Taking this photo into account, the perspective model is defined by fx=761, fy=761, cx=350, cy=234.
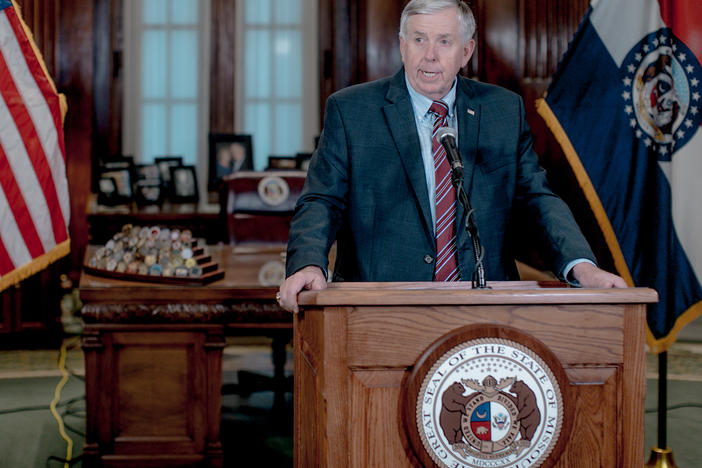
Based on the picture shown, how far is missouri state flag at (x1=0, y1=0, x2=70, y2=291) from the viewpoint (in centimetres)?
278

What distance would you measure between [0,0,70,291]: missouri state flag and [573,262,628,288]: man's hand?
82.2 inches

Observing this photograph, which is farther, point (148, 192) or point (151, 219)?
point (148, 192)

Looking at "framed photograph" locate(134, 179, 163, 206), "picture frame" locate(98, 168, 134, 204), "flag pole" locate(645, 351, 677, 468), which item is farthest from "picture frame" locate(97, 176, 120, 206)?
"flag pole" locate(645, 351, 677, 468)

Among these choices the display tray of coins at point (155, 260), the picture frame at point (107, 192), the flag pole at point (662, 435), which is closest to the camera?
the flag pole at point (662, 435)

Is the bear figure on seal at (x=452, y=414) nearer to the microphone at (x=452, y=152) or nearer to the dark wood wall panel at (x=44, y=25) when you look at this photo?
the microphone at (x=452, y=152)

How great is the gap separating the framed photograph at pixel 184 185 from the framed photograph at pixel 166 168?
0.03 meters

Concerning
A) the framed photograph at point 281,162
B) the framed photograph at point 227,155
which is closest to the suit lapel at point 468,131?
the framed photograph at point 281,162

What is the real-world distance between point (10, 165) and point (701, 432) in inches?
125

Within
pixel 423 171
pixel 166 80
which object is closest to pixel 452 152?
pixel 423 171

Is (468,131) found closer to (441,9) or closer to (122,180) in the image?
(441,9)

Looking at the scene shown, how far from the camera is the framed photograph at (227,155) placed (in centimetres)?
576

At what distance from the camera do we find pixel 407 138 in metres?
1.72

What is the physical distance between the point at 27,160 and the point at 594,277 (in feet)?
7.26

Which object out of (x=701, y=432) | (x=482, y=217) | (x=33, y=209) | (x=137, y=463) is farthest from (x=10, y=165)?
(x=701, y=432)
